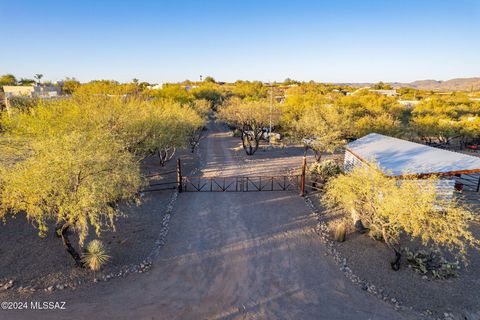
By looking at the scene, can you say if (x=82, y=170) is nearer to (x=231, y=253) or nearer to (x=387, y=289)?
(x=231, y=253)

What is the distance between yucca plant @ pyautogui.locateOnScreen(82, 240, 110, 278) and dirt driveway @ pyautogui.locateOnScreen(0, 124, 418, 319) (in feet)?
2.84

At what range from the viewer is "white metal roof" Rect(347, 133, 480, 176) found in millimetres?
14413

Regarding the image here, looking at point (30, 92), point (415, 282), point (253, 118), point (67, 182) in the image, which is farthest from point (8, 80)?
point (415, 282)

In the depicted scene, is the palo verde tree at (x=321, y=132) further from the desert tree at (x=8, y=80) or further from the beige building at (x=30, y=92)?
the desert tree at (x=8, y=80)

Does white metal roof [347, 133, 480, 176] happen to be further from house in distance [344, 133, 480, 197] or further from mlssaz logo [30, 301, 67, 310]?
mlssaz logo [30, 301, 67, 310]

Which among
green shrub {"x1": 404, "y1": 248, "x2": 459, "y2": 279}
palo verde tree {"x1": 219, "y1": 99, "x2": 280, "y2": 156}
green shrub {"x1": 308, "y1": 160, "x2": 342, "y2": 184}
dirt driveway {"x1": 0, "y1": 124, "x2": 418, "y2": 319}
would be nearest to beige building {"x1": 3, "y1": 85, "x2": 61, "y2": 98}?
palo verde tree {"x1": 219, "y1": 99, "x2": 280, "y2": 156}

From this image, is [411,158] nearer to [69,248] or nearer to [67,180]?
[67,180]

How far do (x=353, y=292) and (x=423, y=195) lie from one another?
4.11 m

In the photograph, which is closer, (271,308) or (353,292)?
(271,308)

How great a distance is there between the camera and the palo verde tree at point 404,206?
9.17 m

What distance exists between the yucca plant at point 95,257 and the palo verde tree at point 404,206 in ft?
31.0

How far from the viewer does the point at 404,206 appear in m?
9.46

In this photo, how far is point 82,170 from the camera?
927cm

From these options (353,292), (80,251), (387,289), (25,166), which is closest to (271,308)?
(353,292)
